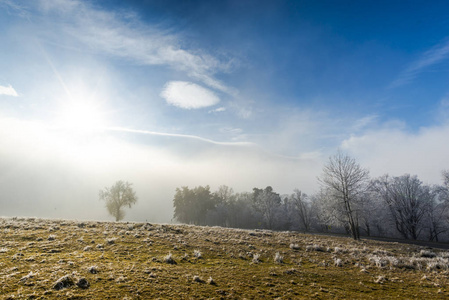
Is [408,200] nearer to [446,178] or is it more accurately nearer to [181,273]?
[446,178]

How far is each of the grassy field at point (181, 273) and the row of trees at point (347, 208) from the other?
21717 mm

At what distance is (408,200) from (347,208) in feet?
125

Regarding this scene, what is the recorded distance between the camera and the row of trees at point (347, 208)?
35.8 m

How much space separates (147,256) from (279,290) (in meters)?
8.56

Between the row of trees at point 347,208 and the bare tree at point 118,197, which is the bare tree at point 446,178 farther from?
the bare tree at point 118,197

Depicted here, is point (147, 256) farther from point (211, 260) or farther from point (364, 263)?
point (364, 263)

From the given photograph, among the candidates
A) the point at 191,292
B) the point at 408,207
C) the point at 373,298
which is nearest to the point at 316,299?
the point at 373,298

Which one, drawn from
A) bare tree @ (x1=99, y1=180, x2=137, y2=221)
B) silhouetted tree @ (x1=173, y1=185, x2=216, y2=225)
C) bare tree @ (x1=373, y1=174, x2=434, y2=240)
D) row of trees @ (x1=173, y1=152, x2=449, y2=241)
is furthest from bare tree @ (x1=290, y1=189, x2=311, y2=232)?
bare tree @ (x1=99, y1=180, x2=137, y2=221)

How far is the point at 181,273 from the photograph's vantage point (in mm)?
10023

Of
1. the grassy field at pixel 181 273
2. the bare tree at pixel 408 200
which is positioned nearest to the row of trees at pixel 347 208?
the bare tree at pixel 408 200

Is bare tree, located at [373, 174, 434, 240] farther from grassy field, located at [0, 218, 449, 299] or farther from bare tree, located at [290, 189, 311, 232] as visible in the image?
grassy field, located at [0, 218, 449, 299]

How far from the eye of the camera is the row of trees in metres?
35.8

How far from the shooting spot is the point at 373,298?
8.64 m

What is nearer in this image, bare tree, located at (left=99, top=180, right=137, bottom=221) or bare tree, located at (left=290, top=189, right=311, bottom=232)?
bare tree, located at (left=99, top=180, right=137, bottom=221)
